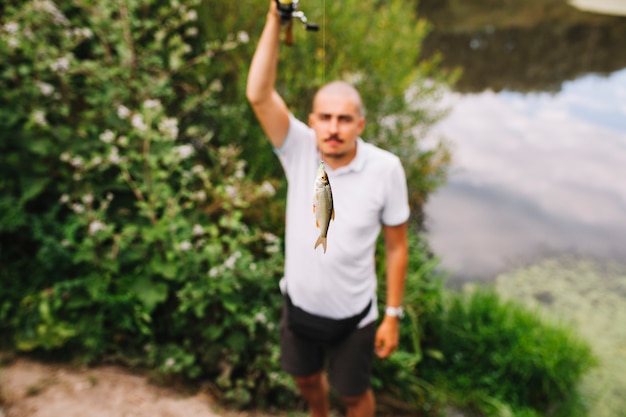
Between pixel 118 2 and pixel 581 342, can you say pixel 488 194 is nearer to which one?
pixel 581 342

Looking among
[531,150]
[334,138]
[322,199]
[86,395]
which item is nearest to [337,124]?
[334,138]

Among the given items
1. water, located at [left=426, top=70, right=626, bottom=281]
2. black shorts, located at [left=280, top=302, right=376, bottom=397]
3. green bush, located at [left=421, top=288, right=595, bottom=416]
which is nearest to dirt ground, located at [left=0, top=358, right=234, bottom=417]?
black shorts, located at [left=280, top=302, right=376, bottom=397]

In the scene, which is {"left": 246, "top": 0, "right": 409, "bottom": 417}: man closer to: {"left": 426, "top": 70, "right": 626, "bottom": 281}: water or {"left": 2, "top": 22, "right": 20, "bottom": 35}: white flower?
{"left": 2, "top": 22, "right": 20, "bottom": 35}: white flower

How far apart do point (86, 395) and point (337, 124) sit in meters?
2.22

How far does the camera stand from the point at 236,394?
2996mm

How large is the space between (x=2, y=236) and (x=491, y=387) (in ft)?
12.9

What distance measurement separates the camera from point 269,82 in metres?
2.12

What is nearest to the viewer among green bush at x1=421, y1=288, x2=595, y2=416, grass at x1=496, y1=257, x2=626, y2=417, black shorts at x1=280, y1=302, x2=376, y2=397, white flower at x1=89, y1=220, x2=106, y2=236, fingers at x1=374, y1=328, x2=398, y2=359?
black shorts at x1=280, y1=302, x2=376, y2=397

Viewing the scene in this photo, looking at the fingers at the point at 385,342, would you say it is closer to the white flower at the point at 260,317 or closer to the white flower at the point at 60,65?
the white flower at the point at 260,317

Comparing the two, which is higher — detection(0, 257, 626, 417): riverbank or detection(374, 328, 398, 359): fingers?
detection(374, 328, 398, 359): fingers

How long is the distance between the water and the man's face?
3040mm

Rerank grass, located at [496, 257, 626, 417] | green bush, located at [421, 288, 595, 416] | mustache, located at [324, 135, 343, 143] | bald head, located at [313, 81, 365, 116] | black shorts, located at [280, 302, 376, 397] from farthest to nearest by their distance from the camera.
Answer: grass, located at [496, 257, 626, 417] → green bush, located at [421, 288, 595, 416] → black shorts, located at [280, 302, 376, 397] → bald head, located at [313, 81, 365, 116] → mustache, located at [324, 135, 343, 143]

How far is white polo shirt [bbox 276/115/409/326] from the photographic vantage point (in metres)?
2.10

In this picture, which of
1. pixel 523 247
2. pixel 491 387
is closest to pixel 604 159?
pixel 523 247
